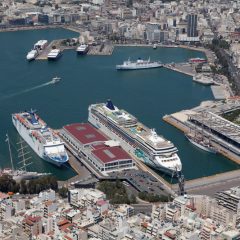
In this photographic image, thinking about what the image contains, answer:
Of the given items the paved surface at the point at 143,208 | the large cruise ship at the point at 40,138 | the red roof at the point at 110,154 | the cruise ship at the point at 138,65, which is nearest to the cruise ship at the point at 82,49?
the cruise ship at the point at 138,65

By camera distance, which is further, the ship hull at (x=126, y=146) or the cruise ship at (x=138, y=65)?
the cruise ship at (x=138, y=65)

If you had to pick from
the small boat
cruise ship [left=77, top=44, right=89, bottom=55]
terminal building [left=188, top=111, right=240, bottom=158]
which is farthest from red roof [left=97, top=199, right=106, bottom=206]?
cruise ship [left=77, top=44, right=89, bottom=55]

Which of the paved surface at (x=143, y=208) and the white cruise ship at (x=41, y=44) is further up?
the white cruise ship at (x=41, y=44)

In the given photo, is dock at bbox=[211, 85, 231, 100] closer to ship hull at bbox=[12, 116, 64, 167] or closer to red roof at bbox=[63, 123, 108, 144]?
red roof at bbox=[63, 123, 108, 144]

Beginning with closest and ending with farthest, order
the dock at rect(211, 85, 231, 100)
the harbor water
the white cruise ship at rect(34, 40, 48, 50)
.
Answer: the harbor water
the dock at rect(211, 85, 231, 100)
the white cruise ship at rect(34, 40, 48, 50)

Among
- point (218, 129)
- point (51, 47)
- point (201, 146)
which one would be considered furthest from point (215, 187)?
point (51, 47)

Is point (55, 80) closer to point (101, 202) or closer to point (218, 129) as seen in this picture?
point (218, 129)

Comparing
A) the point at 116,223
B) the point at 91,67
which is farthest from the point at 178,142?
the point at 91,67

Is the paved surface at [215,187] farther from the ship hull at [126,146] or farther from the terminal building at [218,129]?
the terminal building at [218,129]
